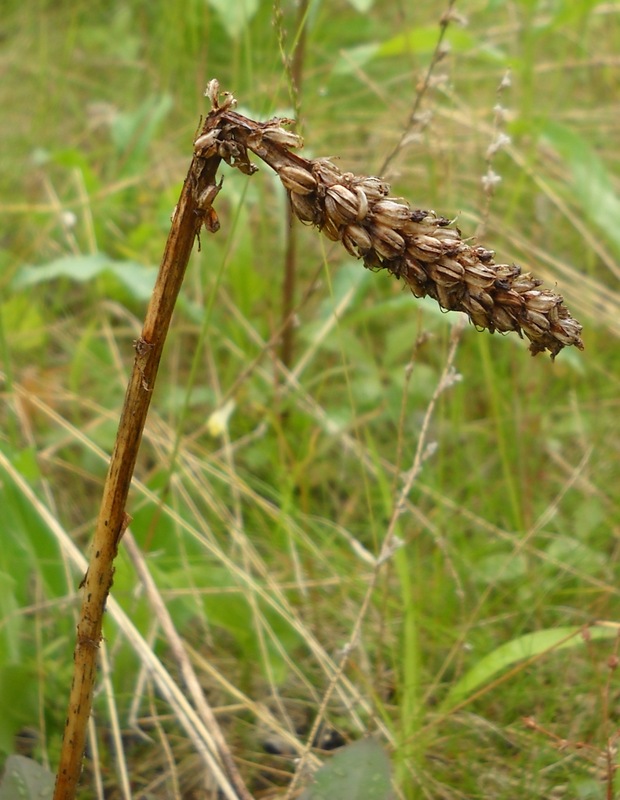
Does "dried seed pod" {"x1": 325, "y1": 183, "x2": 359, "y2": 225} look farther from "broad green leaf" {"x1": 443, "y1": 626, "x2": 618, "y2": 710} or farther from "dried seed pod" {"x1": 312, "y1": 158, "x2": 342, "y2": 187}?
"broad green leaf" {"x1": 443, "y1": 626, "x2": 618, "y2": 710}

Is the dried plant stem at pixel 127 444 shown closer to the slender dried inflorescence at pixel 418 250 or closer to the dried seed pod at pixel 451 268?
the slender dried inflorescence at pixel 418 250

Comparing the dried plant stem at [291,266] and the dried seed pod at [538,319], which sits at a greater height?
the dried plant stem at [291,266]

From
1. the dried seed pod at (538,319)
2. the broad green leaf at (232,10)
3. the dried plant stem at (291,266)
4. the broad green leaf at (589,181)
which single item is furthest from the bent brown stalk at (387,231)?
the broad green leaf at (589,181)

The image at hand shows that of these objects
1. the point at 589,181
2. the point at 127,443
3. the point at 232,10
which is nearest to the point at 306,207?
the point at 127,443

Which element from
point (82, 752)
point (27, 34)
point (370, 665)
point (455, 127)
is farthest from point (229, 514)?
point (27, 34)

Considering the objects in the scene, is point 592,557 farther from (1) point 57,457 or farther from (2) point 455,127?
(2) point 455,127

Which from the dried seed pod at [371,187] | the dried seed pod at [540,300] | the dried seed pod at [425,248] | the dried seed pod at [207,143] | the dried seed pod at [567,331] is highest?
the dried seed pod at [207,143]

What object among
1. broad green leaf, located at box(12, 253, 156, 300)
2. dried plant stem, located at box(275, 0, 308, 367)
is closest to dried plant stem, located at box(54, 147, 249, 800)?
dried plant stem, located at box(275, 0, 308, 367)

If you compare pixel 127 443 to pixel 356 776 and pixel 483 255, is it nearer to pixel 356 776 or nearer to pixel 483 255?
pixel 483 255
